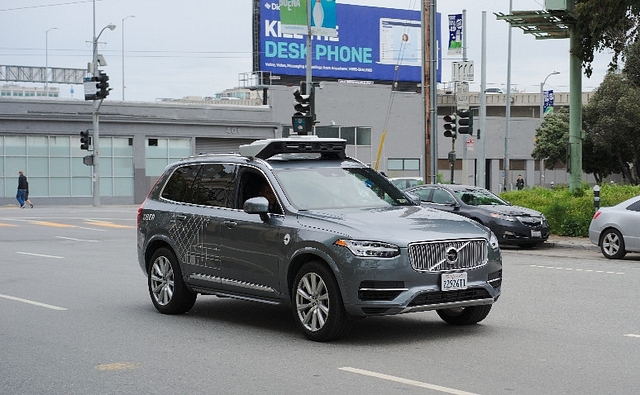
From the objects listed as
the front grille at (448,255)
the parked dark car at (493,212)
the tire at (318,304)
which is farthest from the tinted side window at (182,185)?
the parked dark car at (493,212)

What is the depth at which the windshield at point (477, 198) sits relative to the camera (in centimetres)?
2467

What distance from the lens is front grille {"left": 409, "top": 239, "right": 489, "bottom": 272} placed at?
384 inches

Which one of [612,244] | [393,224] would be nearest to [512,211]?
[612,244]

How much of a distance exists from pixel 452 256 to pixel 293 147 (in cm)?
244

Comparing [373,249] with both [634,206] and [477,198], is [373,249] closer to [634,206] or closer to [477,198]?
[634,206]

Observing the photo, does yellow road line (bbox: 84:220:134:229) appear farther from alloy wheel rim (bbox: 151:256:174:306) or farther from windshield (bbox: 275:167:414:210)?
windshield (bbox: 275:167:414:210)

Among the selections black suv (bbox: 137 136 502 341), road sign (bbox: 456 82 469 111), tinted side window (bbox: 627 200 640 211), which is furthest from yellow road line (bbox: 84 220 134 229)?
black suv (bbox: 137 136 502 341)

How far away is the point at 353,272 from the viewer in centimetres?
965

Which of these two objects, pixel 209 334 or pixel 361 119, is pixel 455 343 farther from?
pixel 361 119

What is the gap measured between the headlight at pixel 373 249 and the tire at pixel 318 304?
15.3 inches

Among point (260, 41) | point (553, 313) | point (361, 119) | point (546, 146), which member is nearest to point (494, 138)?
point (546, 146)

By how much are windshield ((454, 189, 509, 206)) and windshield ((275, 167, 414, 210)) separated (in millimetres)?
13350

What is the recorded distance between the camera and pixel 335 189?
11086mm

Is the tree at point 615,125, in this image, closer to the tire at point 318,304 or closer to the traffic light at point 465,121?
the traffic light at point 465,121
